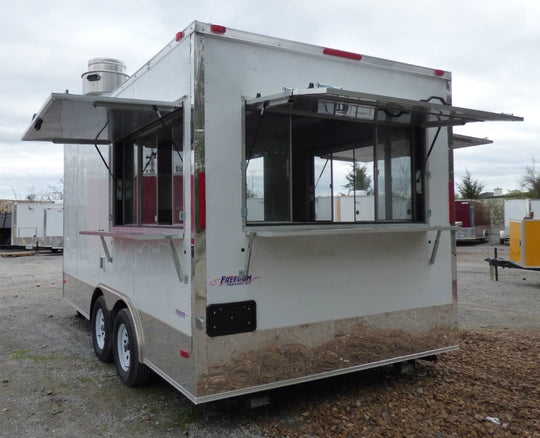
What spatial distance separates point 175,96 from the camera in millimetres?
3750

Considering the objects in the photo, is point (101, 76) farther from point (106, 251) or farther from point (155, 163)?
point (106, 251)

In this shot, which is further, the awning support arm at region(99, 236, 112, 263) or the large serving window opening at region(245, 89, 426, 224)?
the awning support arm at region(99, 236, 112, 263)

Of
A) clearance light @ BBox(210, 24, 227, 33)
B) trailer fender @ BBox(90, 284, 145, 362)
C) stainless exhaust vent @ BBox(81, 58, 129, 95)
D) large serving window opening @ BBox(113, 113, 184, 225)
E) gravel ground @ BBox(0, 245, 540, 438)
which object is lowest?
gravel ground @ BBox(0, 245, 540, 438)

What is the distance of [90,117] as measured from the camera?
4117 mm

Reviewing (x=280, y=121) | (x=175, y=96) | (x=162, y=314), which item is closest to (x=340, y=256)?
(x=280, y=121)

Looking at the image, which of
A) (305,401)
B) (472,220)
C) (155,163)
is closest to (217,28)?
(155,163)

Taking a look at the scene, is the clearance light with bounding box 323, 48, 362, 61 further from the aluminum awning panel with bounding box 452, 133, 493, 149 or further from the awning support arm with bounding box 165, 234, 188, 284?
the awning support arm with bounding box 165, 234, 188, 284

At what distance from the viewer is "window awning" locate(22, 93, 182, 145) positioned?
360cm

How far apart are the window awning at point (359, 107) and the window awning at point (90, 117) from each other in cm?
81

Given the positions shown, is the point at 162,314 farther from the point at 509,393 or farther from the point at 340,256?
the point at 509,393

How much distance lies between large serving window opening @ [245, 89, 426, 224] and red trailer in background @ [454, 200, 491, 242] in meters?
18.7

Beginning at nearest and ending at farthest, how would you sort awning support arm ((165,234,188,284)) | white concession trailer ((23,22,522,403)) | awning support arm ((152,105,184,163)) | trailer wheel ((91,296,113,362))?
white concession trailer ((23,22,522,403)) → awning support arm ((165,234,188,284)) → awning support arm ((152,105,184,163)) → trailer wheel ((91,296,113,362))

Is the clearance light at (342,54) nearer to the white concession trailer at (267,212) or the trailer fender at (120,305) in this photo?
the white concession trailer at (267,212)

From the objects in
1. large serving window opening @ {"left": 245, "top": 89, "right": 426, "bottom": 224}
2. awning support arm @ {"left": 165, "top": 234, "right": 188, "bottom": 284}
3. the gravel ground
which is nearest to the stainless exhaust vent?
large serving window opening @ {"left": 245, "top": 89, "right": 426, "bottom": 224}
